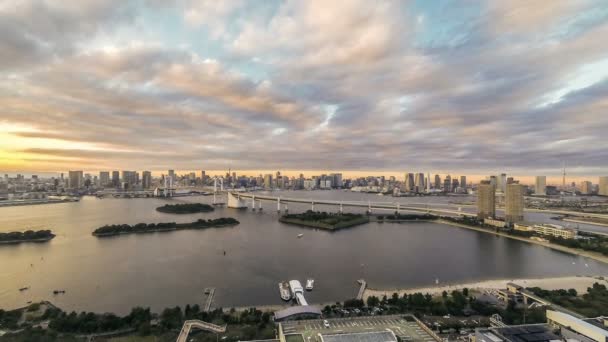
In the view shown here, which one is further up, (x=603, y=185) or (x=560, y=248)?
(x=603, y=185)

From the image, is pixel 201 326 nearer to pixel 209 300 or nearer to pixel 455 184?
pixel 209 300

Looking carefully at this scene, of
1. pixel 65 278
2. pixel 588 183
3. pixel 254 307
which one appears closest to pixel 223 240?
pixel 65 278

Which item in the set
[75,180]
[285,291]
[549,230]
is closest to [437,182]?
[549,230]

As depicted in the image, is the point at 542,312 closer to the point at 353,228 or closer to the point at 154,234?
the point at 353,228

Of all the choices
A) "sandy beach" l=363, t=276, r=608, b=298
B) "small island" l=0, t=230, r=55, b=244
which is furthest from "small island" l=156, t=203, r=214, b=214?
"sandy beach" l=363, t=276, r=608, b=298

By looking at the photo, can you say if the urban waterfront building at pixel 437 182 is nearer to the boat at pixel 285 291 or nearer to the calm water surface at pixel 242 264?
the calm water surface at pixel 242 264

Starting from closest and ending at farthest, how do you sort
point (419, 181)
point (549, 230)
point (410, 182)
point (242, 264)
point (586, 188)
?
point (242, 264), point (549, 230), point (586, 188), point (410, 182), point (419, 181)
